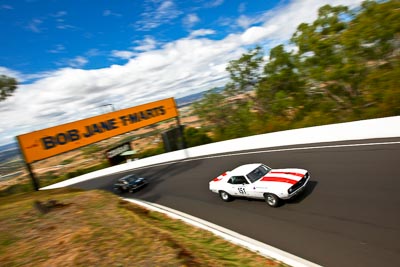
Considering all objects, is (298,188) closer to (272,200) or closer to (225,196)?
(272,200)

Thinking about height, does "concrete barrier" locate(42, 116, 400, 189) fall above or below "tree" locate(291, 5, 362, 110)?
below

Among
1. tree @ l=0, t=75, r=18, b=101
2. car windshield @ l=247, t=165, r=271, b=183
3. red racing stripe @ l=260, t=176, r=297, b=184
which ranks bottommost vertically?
red racing stripe @ l=260, t=176, r=297, b=184

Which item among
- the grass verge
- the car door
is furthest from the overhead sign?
the car door

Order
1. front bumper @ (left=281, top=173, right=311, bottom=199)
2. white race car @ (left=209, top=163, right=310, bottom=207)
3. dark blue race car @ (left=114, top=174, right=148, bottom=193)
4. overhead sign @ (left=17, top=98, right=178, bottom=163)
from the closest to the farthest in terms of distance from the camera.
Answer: front bumper @ (left=281, top=173, right=311, bottom=199), white race car @ (left=209, top=163, right=310, bottom=207), dark blue race car @ (left=114, top=174, right=148, bottom=193), overhead sign @ (left=17, top=98, right=178, bottom=163)

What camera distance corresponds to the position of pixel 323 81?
28375mm

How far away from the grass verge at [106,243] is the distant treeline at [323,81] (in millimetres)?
15992

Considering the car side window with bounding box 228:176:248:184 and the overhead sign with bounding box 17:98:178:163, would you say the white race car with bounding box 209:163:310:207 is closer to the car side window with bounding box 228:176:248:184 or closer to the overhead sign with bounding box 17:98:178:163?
the car side window with bounding box 228:176:248:184

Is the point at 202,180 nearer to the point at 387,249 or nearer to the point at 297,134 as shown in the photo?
the point at 297,134

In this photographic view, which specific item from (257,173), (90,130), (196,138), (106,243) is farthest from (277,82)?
(106,243)

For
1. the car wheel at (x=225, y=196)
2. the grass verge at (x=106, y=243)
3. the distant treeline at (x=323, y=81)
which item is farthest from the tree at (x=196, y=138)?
the grass verge at (x=106, y=243)

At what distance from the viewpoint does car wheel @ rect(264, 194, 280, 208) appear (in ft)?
31.0

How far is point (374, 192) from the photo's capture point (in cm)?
848

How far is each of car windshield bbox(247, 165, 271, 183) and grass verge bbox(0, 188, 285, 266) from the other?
325 cm

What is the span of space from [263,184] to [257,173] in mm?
929
